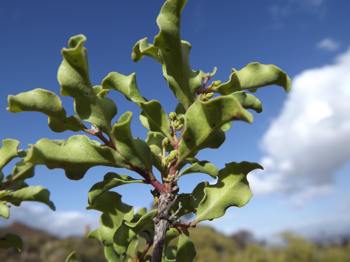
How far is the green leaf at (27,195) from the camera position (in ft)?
4.45

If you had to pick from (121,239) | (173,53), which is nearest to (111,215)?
(121,239)

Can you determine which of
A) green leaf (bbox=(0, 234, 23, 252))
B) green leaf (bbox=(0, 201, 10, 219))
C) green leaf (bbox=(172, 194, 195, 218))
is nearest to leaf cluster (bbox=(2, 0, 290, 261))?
green leaf (bbox=(172, 194, 195, 218))

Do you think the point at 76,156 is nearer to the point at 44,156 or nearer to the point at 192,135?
the point at 44,156

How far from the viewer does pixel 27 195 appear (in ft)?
4.47

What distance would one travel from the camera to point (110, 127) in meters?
1.16

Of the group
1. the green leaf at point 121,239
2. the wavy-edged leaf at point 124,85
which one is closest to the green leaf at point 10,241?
the green leaf at point 121,239

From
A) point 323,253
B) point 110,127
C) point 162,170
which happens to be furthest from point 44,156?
point 323,253

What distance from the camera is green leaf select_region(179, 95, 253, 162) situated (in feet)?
3.33

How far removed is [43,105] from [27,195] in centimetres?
41

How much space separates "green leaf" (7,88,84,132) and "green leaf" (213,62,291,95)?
1.59ft

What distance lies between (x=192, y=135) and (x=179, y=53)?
249mm

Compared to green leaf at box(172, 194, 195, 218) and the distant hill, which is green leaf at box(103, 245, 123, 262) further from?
the distant hill

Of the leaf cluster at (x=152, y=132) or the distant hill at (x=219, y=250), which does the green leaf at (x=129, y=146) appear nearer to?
the leaf cluster at (x=152, y=132)

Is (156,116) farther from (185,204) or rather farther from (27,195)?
(27,195)
